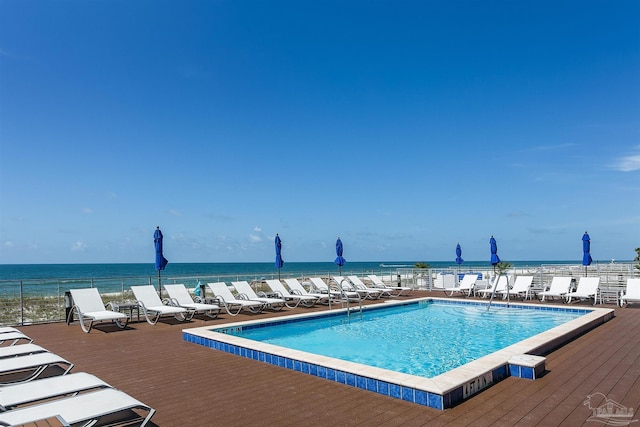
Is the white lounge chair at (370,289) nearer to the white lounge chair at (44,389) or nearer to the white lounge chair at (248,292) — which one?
the white lounge chair at (248,292)

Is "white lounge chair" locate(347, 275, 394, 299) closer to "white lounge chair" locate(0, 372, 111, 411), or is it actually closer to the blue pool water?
the blue pool water

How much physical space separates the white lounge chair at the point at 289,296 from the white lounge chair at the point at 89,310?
3.70 m

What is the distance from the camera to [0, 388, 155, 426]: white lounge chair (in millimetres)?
2535

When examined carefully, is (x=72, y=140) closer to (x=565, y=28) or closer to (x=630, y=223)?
(x=565, y=28)

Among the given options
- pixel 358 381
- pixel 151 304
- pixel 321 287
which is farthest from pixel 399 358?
pixel 321 287

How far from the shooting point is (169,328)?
25.8ft

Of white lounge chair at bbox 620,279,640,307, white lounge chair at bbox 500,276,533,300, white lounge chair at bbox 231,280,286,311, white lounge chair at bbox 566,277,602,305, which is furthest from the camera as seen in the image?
white lounge chair at bbox 500,276,533,300

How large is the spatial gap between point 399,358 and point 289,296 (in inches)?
198

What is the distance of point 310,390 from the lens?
4090 millimetres

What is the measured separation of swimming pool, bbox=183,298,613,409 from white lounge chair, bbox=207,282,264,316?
4.75 feet

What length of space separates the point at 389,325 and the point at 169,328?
14.2 feet

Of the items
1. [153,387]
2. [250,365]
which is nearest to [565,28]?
[250,365]

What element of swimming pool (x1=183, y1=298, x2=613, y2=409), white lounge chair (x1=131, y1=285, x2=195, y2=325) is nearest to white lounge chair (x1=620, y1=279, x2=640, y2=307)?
swimming pool (x1=183, y1=298, x2=613, y2=409)

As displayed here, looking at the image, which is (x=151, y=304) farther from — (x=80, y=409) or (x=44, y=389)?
(x=80, y=409)
